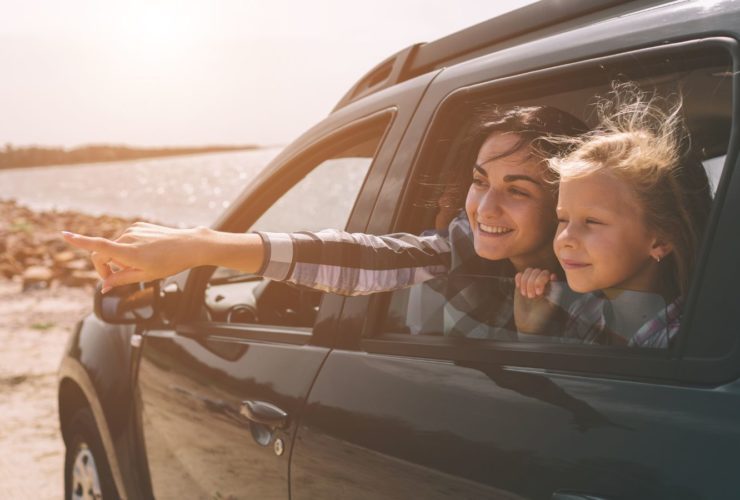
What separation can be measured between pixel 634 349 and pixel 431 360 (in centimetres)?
43

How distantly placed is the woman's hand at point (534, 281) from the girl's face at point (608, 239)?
12cm

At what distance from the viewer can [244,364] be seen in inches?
80.9

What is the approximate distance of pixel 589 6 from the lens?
5.39 ft

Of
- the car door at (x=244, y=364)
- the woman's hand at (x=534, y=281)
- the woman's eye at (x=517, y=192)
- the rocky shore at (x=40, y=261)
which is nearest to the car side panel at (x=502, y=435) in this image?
the car door at (x=244, y=364)

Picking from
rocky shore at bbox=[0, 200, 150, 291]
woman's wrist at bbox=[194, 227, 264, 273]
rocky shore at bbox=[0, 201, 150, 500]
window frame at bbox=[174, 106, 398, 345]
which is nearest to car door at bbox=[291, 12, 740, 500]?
window frame at bbox=[174, 106, 398, 345]

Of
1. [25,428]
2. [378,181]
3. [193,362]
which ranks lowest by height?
[25,428]

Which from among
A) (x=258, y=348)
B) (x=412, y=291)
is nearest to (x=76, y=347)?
(x=258, y=348)

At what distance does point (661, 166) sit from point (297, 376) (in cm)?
95

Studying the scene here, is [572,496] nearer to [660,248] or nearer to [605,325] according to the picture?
[605,325]

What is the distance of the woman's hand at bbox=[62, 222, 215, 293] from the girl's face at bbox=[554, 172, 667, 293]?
720 millimetres

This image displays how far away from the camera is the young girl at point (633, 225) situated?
1.35 m

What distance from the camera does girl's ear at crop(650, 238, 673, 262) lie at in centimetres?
136

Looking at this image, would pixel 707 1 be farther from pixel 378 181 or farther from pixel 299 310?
pixel 299 310

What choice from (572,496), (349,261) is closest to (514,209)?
(349,261)
